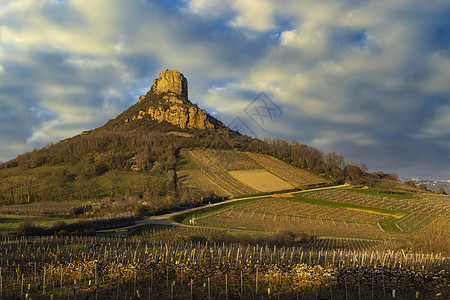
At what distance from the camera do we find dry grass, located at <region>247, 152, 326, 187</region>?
295 ft

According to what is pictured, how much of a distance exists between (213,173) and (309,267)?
7461 centimetres

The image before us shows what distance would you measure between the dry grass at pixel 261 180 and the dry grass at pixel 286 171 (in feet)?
12.3

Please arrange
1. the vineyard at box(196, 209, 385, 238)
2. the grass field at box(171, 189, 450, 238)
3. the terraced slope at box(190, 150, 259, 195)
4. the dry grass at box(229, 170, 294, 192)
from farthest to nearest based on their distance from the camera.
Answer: the dry grass at box(229, 170, 294, 192) → the terraced slope at box(190, 150, 259, 195) → the grass field at box(171, 189, 450, 238) → the vineyard at box(196, 209, 385, 238)

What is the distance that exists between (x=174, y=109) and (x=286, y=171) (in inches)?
3342

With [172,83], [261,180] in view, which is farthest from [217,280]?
[172,83]

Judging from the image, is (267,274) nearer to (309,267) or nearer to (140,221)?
(309,267)

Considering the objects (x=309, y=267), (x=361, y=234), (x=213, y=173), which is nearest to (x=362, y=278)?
(x=309, y=267)

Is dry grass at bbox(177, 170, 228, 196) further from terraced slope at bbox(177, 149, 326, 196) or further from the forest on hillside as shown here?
the forest on hillside

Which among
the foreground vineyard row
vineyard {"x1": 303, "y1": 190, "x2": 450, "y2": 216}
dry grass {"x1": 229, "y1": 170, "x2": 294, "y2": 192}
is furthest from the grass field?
the foreground vineyard row

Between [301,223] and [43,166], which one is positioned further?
[43,166]

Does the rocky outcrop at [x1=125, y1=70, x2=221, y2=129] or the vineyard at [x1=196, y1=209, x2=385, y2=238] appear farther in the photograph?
the rocky outcrop at [x1=125, y1=70, x2=221, y2=129]

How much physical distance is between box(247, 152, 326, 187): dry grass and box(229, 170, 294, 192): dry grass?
376 centimetres

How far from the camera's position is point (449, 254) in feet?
63.3

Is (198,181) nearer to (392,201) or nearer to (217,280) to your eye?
(392,201)
